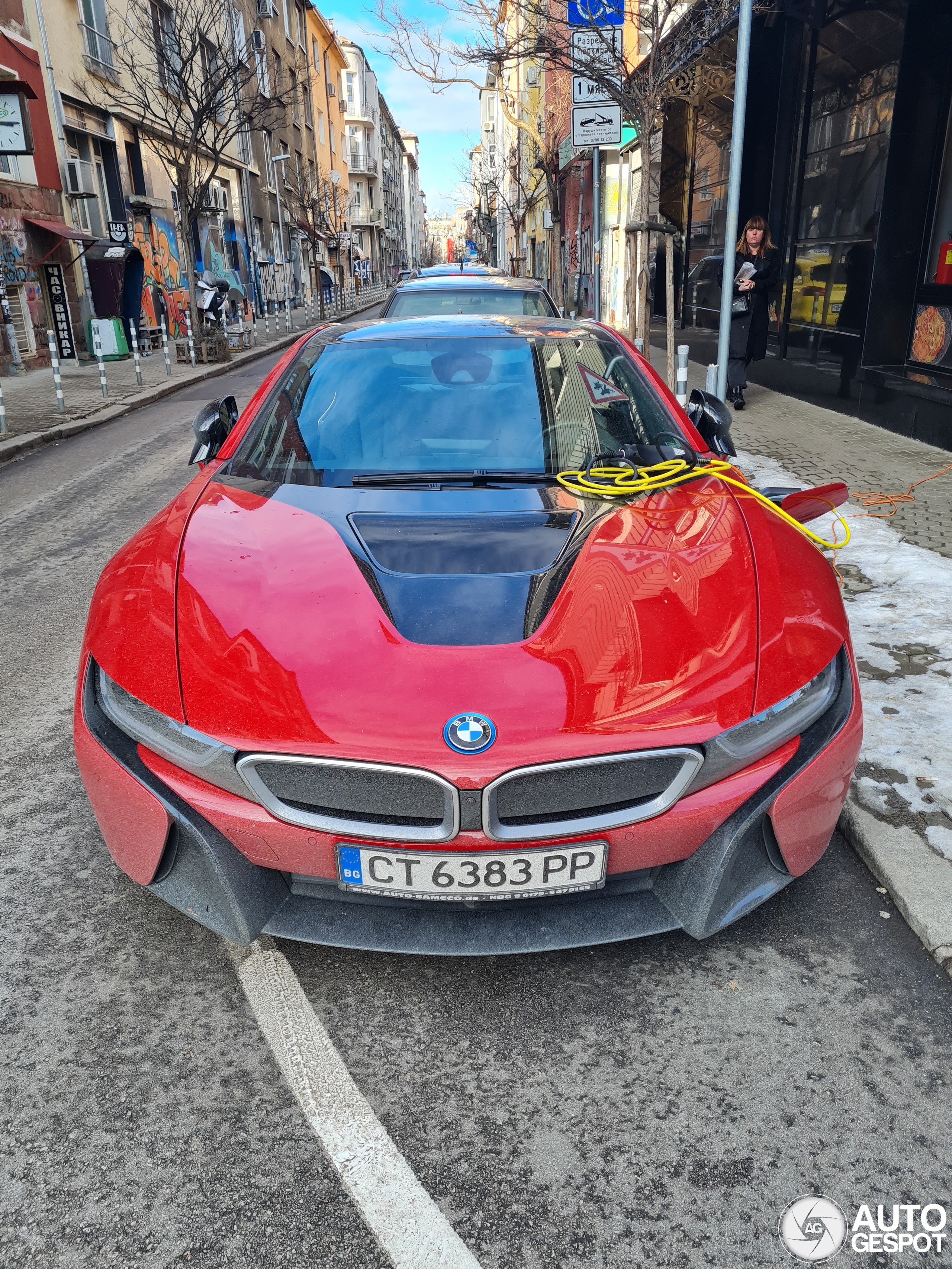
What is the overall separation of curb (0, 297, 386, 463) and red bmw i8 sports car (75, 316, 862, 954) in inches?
115

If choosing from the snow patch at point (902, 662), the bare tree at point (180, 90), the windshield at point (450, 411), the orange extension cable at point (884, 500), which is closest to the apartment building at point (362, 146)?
the bare tree at point (180, 90)

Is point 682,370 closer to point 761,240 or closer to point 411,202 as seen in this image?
point 761,240

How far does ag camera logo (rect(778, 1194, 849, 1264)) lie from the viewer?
1660mm

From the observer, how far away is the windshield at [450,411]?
127 inches

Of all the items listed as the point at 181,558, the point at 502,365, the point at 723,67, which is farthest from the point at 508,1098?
the point at 723,67

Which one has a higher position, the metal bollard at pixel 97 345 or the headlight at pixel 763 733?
the headlight at pixel 763 733

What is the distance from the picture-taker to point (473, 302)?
8.01 meters

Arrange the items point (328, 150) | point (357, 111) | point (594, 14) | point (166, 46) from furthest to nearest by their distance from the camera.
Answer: point (357, 111) < point (328, 150) < point (166, 46) < point (594, 14)

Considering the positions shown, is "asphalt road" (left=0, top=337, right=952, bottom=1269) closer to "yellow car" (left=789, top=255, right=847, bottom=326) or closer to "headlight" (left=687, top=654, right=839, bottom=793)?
"headlight" (left=687, top=654, right=839, bottom=793)

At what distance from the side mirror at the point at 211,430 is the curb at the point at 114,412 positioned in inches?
50.4

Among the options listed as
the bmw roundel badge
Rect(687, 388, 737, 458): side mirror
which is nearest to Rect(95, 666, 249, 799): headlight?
the bmw roundel badge

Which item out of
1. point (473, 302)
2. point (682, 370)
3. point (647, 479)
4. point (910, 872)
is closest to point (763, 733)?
point (910, 872)

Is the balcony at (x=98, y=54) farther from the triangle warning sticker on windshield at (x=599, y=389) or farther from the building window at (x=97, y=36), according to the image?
the triangle warning sticker on windshield at (x=599, y=389)

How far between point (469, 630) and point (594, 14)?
395 inches
